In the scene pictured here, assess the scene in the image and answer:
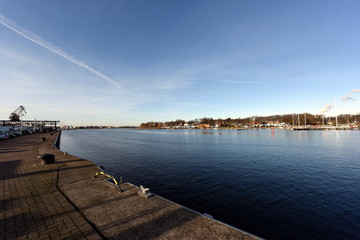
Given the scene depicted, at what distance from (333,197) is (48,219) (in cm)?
1703

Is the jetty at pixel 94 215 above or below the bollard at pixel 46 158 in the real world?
below

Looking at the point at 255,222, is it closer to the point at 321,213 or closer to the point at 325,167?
the point at 321,213

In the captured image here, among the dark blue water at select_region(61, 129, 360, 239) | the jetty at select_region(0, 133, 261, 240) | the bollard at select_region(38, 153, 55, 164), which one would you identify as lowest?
the dark blue water at select_region(61, 129, 360, 239)

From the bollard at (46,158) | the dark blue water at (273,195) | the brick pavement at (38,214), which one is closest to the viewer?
the brick pavement at (38,214)

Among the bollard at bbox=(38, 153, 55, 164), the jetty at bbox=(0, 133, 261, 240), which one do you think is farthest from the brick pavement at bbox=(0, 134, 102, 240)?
the bollard at bbox=(38, 153, 55, 164)

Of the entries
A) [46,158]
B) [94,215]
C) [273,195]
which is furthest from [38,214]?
[273,195]

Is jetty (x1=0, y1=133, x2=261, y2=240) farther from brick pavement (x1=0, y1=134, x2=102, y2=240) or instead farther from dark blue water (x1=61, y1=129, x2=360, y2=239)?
dark blue water (x1=61, y1=129, x2=360, y2=239)

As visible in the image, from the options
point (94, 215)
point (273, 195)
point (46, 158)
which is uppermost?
point (46, 158)

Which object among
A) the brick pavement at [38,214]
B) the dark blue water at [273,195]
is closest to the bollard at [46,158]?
the brick pavement at [38,214]

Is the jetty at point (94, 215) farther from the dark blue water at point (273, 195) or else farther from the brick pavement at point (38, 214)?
the dark blue water at point (273, 195)

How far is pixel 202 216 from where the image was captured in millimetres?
6055

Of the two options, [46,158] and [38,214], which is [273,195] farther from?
[46,158]

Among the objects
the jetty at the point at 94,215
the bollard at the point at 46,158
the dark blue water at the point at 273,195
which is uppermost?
the bollard at the point at 46,158

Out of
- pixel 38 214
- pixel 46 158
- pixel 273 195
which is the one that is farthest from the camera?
pixel 46 158
